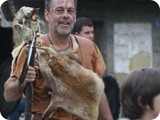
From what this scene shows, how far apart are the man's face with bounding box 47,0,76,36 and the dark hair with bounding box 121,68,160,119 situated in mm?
1105

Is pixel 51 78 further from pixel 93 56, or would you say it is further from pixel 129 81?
pixel 129 81

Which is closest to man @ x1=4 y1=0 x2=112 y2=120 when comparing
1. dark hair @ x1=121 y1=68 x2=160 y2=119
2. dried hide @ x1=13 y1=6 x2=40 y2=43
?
dried hide @ x1=13 y1=6 x2=40 y2=43

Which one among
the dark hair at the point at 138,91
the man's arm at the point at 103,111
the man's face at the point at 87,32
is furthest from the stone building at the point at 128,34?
the dark hair at the point at 138,91

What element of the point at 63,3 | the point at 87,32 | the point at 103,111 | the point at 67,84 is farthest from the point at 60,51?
the point at 87,32

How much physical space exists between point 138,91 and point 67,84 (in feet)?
3.37

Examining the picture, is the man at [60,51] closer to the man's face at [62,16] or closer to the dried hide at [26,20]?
the man's face at [62,16]

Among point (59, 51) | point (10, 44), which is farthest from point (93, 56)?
point (10, 44)

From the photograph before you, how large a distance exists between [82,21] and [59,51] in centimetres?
178

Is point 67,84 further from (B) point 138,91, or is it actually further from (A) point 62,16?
(B) point 138,91

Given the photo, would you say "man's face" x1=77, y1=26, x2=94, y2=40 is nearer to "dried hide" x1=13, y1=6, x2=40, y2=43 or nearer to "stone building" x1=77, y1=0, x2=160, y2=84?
"dried hide" x1=13, y1=6, x2=40, y2=43

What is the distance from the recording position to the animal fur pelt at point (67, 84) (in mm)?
4426

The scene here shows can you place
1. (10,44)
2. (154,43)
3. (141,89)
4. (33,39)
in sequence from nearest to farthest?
(141,89) < (33,39) < (10,44) < (154,43)

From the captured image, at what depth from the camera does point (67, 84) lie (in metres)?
4.46

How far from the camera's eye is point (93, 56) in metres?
4.68
